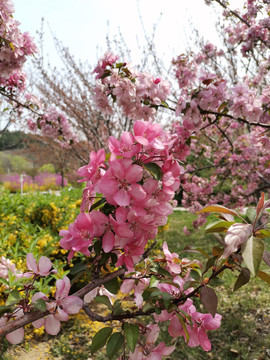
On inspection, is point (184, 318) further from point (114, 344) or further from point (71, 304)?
point (71, 304)

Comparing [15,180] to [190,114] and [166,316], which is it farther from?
[166,316]

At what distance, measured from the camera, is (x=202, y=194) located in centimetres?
521

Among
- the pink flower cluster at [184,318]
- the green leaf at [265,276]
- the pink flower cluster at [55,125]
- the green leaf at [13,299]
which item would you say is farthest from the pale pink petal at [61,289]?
the pink flower cluster at [55,125]

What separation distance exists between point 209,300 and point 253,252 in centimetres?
23

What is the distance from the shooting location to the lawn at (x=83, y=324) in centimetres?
261

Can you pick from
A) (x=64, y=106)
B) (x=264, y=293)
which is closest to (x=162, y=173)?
(x=264, y=293)

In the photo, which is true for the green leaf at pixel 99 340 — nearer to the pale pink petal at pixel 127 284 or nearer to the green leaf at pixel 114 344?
the green leaf at pixel 114 344

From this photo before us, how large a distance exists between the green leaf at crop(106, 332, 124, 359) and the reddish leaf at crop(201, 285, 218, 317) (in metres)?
0.28

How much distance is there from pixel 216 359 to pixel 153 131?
2.51 metres

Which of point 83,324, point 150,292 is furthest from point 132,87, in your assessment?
point 83,324

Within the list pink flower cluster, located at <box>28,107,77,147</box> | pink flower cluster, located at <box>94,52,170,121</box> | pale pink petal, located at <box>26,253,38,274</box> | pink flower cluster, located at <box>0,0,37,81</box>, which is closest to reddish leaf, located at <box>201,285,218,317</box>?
pale pink petal, located at <box>26,253,38,274</box>

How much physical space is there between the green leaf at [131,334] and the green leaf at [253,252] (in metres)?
0.41

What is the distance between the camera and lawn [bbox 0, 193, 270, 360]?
8.56 feet

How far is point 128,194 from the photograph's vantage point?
761mm
